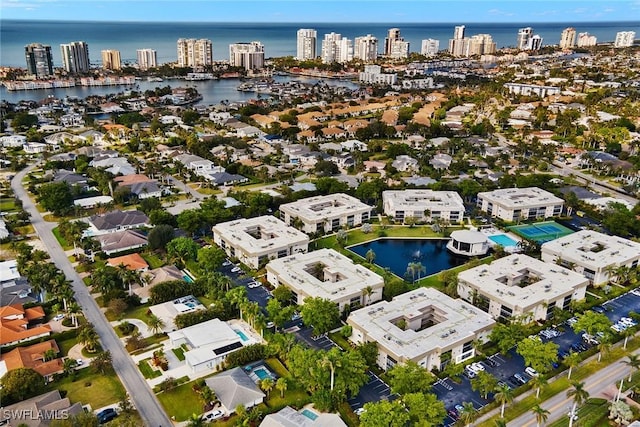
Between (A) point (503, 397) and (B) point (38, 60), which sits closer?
(A) point (503, 397)

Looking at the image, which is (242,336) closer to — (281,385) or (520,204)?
(281,385)

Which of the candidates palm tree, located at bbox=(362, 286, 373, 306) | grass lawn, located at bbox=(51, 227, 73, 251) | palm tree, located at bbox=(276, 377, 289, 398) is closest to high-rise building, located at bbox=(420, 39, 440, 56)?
grass lawn, located at bbox=(51, 227, 73, 251)

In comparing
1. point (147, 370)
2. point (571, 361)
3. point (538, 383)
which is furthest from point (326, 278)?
point (571, 361)

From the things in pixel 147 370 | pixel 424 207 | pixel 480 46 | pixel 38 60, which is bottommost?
pixel 147 370

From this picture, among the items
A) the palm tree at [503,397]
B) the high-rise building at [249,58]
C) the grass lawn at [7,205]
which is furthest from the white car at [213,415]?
the high-rise building at [249,58]

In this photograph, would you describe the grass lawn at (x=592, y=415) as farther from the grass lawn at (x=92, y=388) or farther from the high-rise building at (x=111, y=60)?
the high-rise building at (x=111, y=60)
